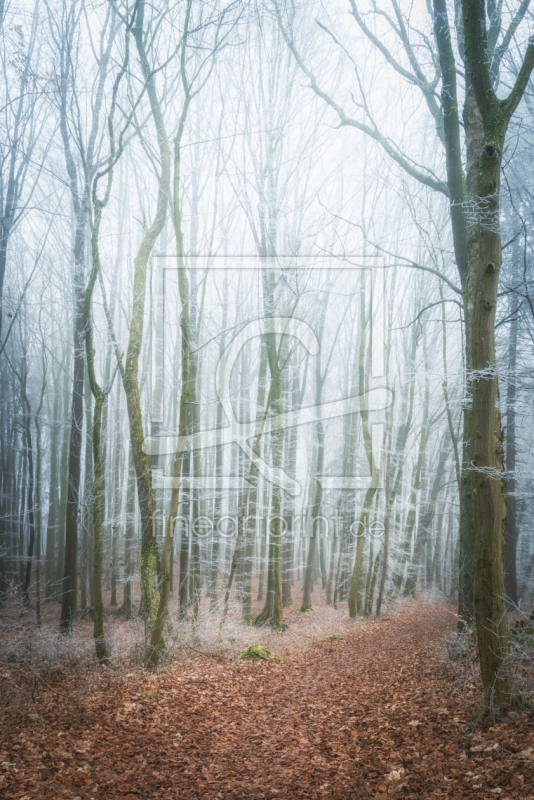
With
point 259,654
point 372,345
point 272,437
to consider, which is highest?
point 372,345

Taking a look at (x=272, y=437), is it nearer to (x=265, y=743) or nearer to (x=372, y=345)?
(x=372, y=345)

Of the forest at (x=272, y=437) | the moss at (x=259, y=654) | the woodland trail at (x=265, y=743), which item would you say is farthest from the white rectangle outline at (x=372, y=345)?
the woodland trail at (x=265, y=743)

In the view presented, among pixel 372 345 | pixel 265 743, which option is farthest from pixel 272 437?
pixel 265 743

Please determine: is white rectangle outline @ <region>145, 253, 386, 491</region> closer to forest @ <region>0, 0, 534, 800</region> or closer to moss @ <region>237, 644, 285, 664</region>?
forest @ <region>0, 0, 534, 800</region>

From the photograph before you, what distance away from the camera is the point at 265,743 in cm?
459

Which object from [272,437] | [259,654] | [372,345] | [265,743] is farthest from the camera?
[372,345]

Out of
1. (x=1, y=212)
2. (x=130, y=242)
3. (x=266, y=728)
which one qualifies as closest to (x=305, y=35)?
(x=130, y=242)

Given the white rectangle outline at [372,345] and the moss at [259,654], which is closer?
the moss at [259,654]

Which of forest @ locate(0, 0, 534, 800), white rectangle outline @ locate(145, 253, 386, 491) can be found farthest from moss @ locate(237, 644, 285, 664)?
white rectangle outline @ locate(145, 253, 386, 491)

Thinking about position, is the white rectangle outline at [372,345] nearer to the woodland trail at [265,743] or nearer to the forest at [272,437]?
the forest at [272,437]

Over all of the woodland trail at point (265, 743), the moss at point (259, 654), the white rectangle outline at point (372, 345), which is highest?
the white rectangle outline at point (372, 345)

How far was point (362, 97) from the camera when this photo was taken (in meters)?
7.25

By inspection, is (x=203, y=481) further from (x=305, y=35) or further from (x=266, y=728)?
(x=305, y=35)

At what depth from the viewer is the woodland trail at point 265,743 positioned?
134 inches
